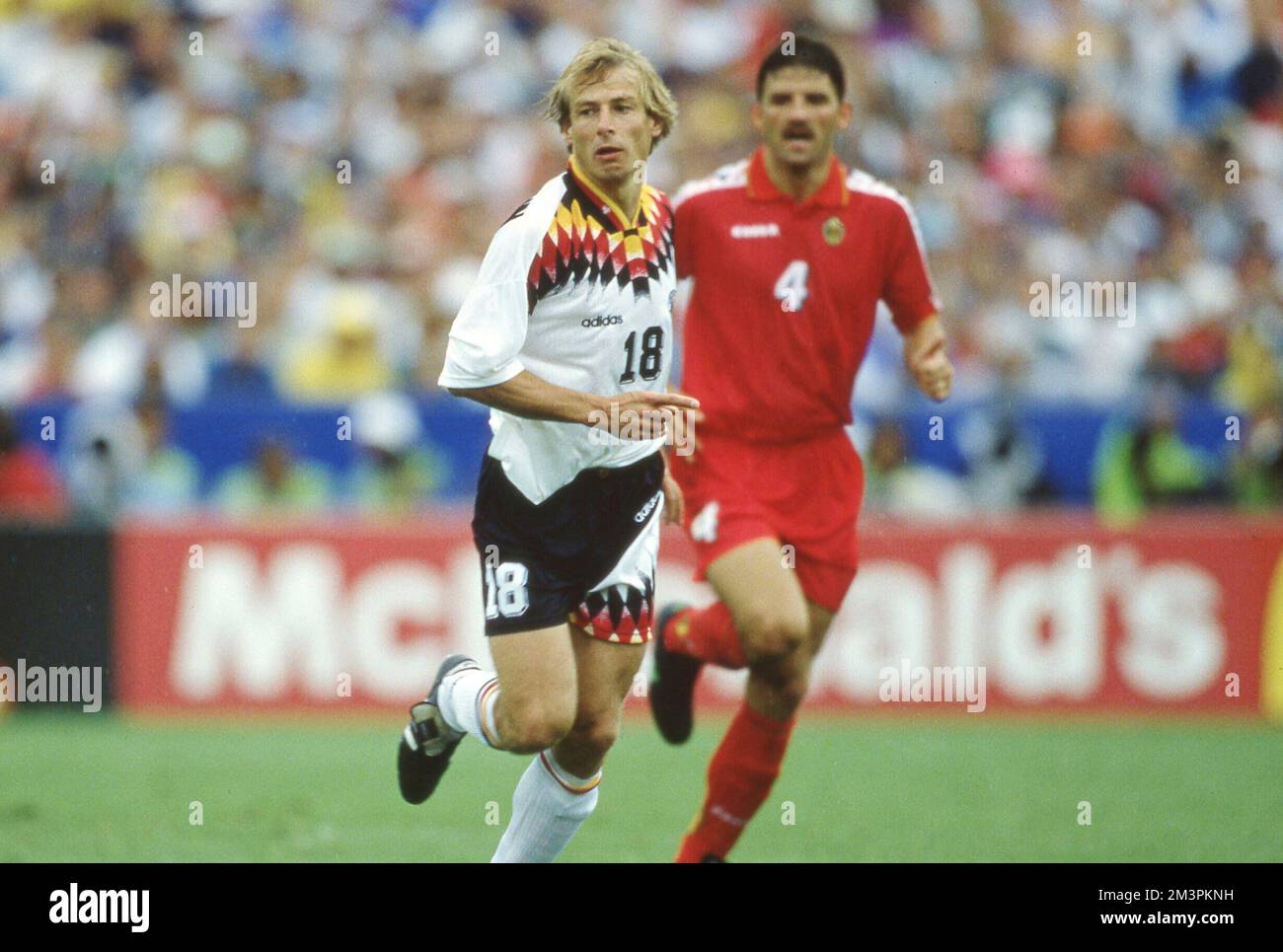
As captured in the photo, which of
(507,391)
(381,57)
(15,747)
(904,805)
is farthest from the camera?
(381,57)

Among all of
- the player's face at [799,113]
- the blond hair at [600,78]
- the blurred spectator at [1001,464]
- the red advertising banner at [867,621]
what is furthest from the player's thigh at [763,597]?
the blurred spectator at [1001,464]

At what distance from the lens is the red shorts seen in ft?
24.5

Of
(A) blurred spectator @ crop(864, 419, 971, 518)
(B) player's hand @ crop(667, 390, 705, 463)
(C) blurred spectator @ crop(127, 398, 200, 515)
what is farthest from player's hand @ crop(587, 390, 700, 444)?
(C) blurred spectator @ crop(127, 398, 200, 515)

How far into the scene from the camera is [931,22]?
1697 cm

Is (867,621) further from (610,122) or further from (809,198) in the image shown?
(610,122)

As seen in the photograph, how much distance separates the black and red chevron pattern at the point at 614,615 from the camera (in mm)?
6371

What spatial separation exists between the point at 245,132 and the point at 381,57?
4.27ft

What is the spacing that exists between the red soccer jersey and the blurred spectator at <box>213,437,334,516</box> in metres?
5.63

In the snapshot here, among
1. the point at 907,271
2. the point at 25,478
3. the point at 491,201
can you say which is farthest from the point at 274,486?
the point at 907,271

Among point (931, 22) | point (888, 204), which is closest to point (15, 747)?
point (888, 204)

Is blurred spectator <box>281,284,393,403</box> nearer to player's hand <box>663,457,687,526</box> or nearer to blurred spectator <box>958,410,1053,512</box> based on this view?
blurred spectator <box>958,410,1053,512</box>

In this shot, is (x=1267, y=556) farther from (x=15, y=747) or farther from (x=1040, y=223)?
(x=15, y=747)

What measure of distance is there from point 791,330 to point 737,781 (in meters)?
1.61

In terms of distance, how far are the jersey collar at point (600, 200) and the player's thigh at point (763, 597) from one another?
Result: 144cm
